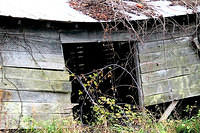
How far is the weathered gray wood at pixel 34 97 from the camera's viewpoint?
5.24 meters

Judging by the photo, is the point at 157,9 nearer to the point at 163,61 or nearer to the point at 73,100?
the point at 163,61

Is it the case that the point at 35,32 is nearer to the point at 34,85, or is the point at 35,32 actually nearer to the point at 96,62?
the point at 34,85

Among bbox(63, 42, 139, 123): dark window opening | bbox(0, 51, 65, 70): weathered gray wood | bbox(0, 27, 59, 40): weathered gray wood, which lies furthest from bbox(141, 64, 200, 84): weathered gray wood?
bbox(0, 27, 59, 40): weathered gray wood

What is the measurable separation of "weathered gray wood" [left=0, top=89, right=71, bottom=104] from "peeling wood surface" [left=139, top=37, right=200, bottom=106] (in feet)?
6.51

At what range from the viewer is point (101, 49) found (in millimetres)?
8766

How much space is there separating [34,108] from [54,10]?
1.91 m

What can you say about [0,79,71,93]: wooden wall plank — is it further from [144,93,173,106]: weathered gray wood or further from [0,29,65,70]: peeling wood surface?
[144,93,173,106]: weathered gray wood

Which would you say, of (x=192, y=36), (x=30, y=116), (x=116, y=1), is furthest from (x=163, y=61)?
(x=30, y=116)

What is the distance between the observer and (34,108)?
216 inches

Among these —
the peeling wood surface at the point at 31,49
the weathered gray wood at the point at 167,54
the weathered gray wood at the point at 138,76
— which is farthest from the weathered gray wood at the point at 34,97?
the weathered gray wood at the point at 167,54

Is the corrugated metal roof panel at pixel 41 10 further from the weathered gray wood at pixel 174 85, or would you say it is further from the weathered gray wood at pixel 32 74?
the weathered gray wood at pixel 174 85

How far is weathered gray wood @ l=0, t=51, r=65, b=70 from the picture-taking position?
535cm

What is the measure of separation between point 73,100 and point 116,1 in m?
3.43

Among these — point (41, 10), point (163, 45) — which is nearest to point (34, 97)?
point (41, 10)
